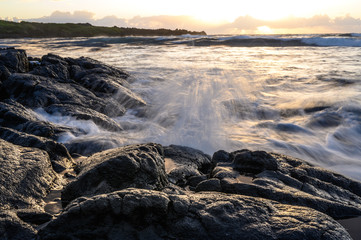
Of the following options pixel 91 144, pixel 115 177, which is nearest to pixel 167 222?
pixel 115 177

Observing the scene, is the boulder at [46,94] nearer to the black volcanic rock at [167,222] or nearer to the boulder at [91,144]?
the boulder at [91,144]

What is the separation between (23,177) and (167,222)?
1868mm

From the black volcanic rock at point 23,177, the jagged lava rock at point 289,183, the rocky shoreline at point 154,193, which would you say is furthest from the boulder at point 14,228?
the jagged lava rock at point 289,183

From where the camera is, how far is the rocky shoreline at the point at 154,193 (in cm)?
208

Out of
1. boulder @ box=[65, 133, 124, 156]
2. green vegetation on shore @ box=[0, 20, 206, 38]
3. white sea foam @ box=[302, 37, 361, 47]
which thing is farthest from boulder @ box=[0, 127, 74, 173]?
green vegetation on shore @ box=[0, 20, 206, 38]

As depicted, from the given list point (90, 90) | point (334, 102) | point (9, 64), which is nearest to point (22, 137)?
point (90, 90)

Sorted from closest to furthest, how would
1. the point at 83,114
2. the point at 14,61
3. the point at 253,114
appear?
the point at 83,114, the point at 253,114, the point at 14,61

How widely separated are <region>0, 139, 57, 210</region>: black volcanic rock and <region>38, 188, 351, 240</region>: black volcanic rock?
1.01 metres

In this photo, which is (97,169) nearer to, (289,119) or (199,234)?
(199,234)

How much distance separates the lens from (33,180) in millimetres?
3158

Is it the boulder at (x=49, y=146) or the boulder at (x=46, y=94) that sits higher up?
the boulder at (x=46, y=94)

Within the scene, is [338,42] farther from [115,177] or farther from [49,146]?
[115,177]

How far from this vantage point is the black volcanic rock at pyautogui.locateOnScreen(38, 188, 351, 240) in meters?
2.03

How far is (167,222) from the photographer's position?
212 centimetres
